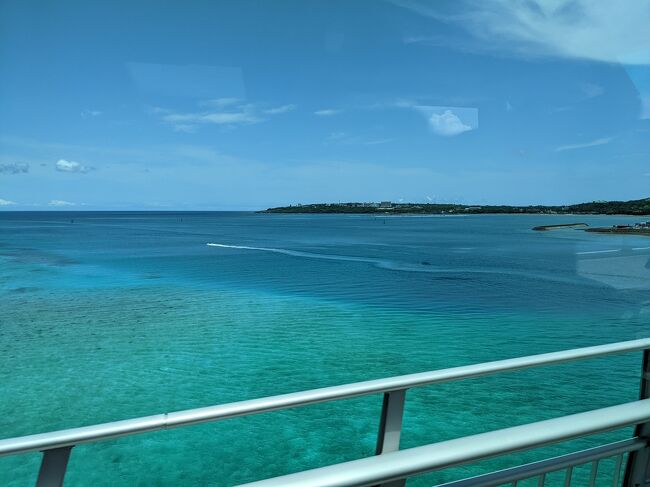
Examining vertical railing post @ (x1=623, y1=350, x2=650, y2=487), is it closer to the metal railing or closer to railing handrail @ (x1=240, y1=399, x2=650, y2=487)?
the metal railing

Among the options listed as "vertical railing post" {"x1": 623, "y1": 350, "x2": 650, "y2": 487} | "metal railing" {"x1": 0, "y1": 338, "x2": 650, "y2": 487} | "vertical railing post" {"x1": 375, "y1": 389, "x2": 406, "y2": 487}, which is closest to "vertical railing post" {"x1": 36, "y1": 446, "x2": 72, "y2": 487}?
"metal railing" {"x1": 0, "y1": 338, "x2": 650, "y2": 487}

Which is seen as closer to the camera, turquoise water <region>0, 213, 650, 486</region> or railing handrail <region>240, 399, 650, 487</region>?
railing handrail <region>240, 399, 650, 487</region>

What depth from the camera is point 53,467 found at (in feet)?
3.88

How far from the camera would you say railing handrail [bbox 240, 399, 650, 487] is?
1191mm

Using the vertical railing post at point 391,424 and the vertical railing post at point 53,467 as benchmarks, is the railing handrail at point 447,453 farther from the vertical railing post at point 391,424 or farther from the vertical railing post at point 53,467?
the vertical railing post at point 53,467

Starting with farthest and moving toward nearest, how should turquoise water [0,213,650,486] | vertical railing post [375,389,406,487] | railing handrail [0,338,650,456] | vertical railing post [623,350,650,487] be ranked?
turquoise water [0,213,650,486] → vertical railing post [623,350,650,487] → vertical railing post [375,389,406,487] → railing handrail [0,338,650,456]

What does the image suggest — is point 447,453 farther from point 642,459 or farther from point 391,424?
point 642,459

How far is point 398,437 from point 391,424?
43 millimetres

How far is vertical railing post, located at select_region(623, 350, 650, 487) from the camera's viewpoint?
175cm

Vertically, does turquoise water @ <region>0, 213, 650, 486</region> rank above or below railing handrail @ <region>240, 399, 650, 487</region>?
below

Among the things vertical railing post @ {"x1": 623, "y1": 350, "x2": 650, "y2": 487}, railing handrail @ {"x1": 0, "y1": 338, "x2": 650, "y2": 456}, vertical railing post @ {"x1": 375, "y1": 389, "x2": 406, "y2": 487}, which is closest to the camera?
railing handrail @ {"x1": 0, "y1": 338, "x2": 650, "y2": 456}

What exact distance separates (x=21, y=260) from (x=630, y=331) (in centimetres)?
3198

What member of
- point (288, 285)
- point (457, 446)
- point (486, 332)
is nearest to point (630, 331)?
point (486, 332)

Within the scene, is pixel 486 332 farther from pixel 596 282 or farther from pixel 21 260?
pixel 21 260
